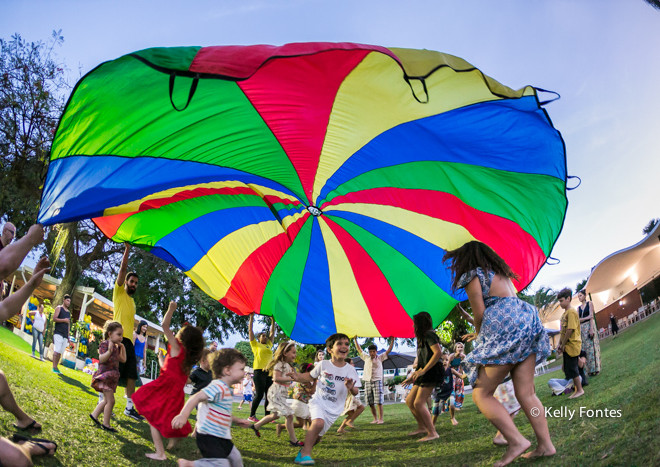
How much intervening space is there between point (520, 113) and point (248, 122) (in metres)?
2.42

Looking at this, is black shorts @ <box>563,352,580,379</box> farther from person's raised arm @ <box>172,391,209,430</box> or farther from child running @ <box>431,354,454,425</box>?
person's raised arm @ <box>172,391,209,430</box>

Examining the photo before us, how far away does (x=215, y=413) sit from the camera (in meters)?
3.48

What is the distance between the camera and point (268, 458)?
17.0 feet

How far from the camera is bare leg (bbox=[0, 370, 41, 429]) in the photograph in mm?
3459

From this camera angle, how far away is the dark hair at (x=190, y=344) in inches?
189

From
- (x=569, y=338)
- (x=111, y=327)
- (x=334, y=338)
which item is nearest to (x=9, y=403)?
(x=111, y=327)

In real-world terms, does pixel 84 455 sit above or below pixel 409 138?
below

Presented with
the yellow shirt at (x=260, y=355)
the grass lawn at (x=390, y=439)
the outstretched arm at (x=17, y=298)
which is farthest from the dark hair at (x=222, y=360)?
the yellow shirt at (x=260, y=355)

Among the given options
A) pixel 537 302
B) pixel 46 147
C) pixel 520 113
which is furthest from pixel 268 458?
pixel 537 302

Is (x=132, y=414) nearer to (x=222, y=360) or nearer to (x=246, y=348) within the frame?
(x=222, y=360)

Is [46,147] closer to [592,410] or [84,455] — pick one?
[84,455]

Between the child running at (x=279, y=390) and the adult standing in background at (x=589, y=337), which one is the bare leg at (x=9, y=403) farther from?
the adult standing in background at (x=589, y=337)

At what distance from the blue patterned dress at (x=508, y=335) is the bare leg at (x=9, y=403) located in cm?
347

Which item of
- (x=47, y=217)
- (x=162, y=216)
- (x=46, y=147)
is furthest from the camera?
(x=46, y=147)
